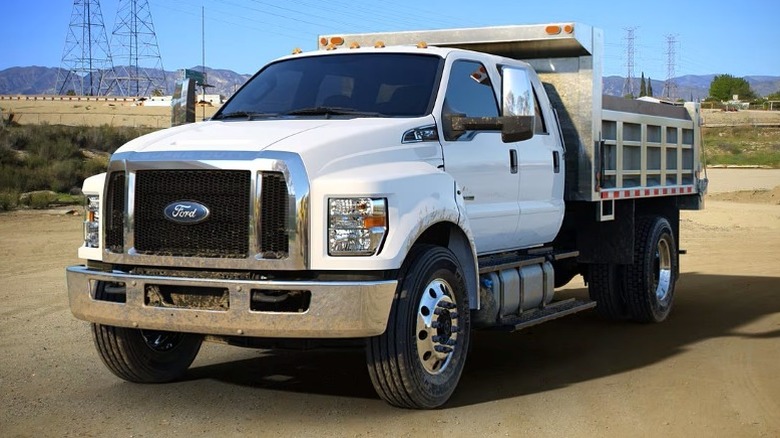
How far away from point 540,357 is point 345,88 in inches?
108

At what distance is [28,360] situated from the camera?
27.2 ft

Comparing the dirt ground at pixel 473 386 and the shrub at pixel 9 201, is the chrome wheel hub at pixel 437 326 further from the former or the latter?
the shrub at pixel 9 201

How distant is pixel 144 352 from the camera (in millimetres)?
7383

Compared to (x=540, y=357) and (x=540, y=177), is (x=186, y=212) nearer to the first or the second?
(x=540, y=177)

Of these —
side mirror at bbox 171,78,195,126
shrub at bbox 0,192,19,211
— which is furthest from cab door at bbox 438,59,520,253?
shrub at bbox 0,192,19,211

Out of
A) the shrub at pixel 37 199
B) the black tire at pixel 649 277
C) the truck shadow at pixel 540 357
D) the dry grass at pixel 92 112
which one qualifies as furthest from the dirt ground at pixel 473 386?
the dry grass at pixel 92 112

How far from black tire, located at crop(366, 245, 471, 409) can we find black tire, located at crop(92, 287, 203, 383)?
1534 mm

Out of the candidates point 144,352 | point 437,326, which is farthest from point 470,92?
point 144,352

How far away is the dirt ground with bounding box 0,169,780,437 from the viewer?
20.7ft

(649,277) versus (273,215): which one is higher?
(273,215)

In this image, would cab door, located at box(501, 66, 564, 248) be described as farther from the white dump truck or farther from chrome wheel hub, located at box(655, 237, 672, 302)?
chrome wheel hub, located at box(655, 237, 672, 302)

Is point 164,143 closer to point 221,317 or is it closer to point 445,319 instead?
point 221,317

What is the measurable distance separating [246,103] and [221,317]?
220 cm

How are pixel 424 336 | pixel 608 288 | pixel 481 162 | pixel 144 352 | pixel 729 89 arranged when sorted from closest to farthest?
pixel 424 336
pixel 144 352
pixel 481 162
pixel 608 288
pixel 729 89
